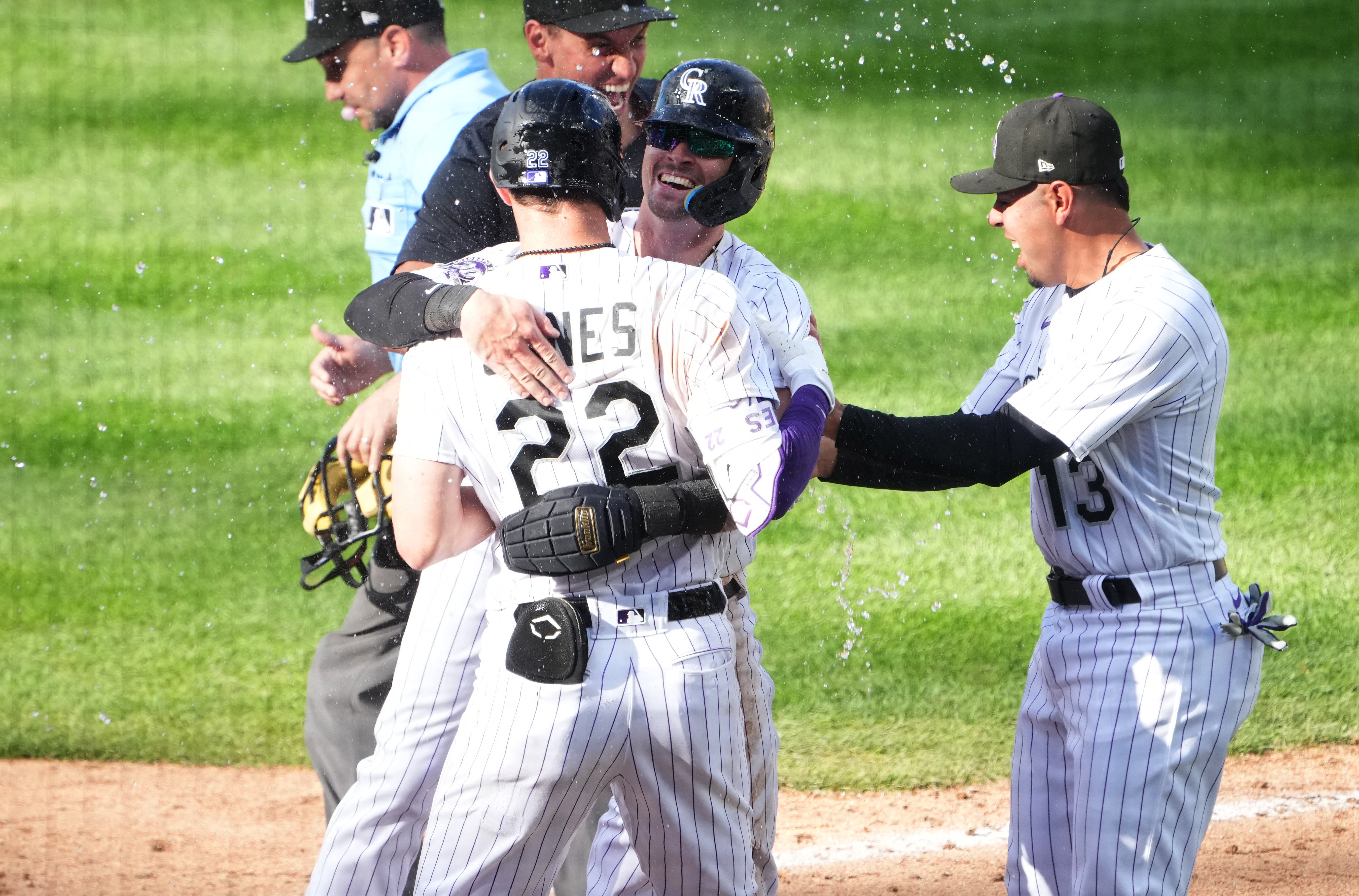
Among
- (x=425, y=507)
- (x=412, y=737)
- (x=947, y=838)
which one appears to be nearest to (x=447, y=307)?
(x=425, y=507)

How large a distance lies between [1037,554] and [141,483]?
14.1ft

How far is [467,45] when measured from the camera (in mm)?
10000

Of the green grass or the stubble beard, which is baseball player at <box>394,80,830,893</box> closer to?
the stubble beard

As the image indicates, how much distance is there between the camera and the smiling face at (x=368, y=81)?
11.3 ft

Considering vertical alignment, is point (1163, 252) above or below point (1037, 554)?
above

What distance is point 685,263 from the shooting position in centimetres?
259

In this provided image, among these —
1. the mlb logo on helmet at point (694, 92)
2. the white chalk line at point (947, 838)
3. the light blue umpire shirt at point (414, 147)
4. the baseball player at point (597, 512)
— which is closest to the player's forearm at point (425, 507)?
the baseball player at point (597, 512)

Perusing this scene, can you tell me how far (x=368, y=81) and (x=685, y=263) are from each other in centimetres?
131

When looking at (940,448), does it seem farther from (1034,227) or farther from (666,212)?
(666,212)

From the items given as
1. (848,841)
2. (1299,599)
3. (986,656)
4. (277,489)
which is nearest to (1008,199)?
(848,841)

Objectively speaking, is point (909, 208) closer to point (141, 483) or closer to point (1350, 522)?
point (1350, 522)

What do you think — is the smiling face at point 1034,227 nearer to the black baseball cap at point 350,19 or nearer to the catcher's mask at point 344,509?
the catcher's mask at point 344,509

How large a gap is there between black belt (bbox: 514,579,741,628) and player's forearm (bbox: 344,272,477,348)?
48cm

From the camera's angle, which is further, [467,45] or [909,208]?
[467,45]
